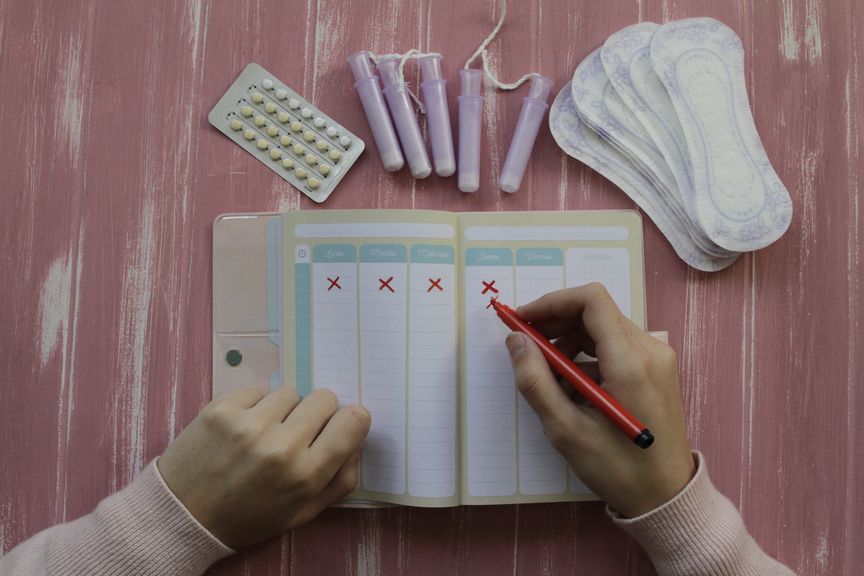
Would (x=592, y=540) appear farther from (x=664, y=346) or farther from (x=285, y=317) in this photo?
(x=285, y=317)

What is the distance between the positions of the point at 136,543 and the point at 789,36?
2.67 feet

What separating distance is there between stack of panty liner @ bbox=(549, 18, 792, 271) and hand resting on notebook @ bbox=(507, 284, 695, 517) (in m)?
0.16

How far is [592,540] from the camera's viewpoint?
688mm

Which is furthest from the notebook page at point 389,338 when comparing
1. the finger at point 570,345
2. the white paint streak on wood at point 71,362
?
the white paint streak on wood at point 71,362

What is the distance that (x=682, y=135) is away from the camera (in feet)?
2.28

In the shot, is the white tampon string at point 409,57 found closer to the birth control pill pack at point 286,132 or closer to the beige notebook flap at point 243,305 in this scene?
the birth control pill pack at point 286,132

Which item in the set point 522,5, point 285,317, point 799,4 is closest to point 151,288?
point 285,317

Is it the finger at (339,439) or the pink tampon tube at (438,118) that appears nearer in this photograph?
the finger at (339,439)

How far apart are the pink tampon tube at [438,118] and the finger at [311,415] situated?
0.25 metres

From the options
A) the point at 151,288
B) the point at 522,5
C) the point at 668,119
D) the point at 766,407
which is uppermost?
the point at 522,5

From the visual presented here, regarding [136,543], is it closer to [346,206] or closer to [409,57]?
[346,206]

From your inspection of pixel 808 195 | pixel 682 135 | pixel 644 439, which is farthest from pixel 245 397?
pixel 808 195

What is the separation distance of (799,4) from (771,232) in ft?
0.88

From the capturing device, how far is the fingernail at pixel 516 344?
604mm
